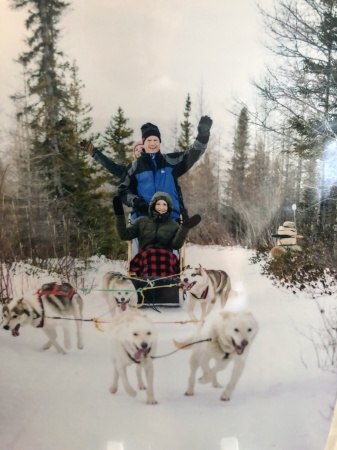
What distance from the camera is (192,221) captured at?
1358mm

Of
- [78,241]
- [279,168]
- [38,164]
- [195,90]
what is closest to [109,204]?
[78,241]

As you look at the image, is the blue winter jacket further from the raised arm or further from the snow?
the snow

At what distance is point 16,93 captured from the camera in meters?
1.32

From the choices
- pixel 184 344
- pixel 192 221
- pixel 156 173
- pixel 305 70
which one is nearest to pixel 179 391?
pixel 184 344

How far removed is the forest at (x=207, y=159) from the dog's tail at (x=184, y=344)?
0.35 m

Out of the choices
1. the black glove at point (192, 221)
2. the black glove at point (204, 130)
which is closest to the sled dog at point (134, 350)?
the black glove at point (192, 221)

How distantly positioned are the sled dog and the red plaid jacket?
0.54ft

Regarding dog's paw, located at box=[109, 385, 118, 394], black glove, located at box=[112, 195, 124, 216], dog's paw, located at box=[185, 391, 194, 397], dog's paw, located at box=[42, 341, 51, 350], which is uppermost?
black glove, located at box=[112, 195, 124, 216]

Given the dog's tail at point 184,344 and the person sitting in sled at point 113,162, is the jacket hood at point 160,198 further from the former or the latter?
the dog's tail at point 184,344

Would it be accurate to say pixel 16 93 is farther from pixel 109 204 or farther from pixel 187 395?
pixel 187 395

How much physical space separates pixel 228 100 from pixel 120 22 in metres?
0.45

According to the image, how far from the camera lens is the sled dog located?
53.6 inches

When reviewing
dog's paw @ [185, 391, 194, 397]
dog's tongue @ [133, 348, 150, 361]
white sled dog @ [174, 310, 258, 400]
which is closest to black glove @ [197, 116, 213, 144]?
Result: white sled dog @ [174, 310, 258, 400]

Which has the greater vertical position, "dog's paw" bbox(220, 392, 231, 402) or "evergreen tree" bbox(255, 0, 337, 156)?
"evergreen tree" bbox(255, 0, 337, 156)
